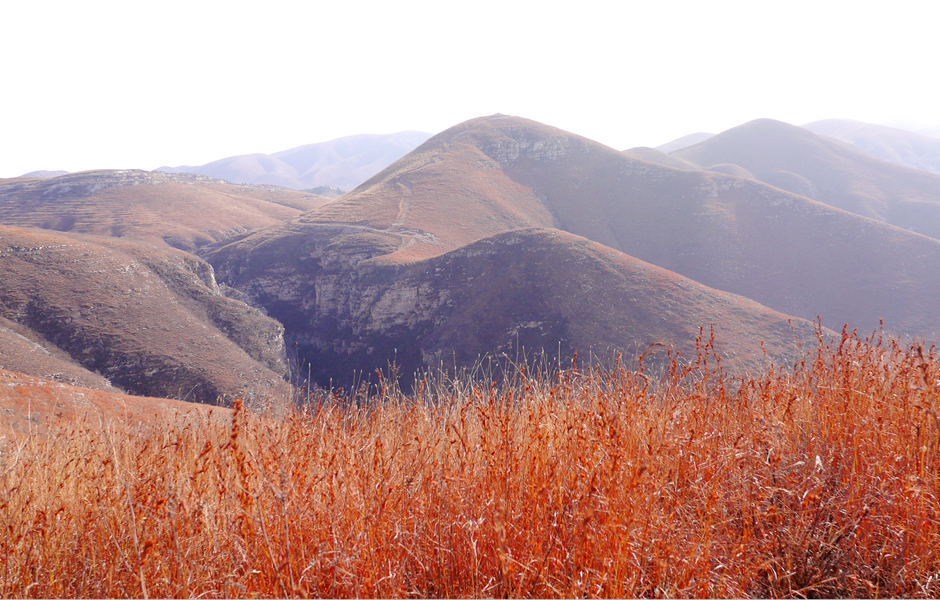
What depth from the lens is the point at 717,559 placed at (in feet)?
7.86

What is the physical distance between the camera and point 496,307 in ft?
141

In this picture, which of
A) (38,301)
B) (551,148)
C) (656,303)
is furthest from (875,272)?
(38,301)

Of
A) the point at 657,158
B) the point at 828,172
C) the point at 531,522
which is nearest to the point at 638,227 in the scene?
the point at 657,158

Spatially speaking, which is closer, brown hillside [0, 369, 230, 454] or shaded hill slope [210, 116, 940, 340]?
brown hillside [0, 369, 230, 454]

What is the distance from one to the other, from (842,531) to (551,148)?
97.9 m

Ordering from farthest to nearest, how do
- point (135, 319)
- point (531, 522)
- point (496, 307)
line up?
1. point (496, 307)
2. point (135, 319)
3. point (531, 522)

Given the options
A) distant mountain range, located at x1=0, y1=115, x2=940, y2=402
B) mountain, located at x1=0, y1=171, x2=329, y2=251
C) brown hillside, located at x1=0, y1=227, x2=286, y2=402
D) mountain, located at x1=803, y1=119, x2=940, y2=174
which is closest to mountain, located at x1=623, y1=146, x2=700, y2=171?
distant mountain range, located at x1=0, y1=115, x2=940, y2=402

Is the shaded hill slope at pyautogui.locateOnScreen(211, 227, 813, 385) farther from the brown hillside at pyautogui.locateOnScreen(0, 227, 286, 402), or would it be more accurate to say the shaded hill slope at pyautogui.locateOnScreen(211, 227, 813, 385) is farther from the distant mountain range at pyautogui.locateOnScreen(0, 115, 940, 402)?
the brown hillside at pyautogui.locateOnScreen(0, 227, 286, 402)

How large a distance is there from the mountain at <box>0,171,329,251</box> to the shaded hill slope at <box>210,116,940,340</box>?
17.0 m

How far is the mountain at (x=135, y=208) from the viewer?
70250 millimetres

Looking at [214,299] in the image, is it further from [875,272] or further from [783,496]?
[875,272]

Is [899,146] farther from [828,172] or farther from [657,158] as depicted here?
[657,158]

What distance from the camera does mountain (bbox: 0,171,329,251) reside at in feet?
230

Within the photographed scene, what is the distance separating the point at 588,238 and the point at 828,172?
7527 centimetres
